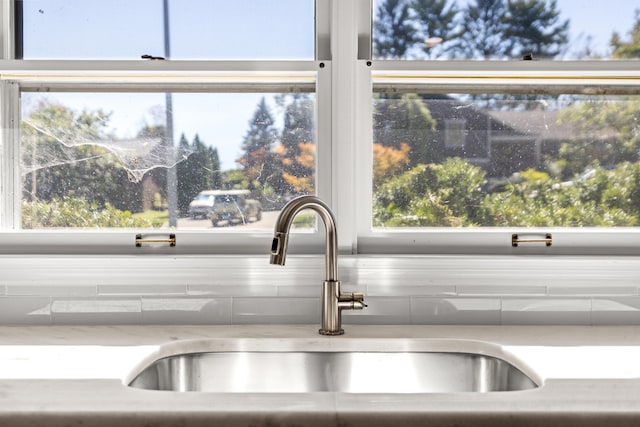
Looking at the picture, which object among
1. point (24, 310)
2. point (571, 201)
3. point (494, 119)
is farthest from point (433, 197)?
point (24, 310)

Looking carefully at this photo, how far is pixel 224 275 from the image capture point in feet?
5.51

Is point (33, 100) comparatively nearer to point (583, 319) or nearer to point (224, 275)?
point (224, 275)

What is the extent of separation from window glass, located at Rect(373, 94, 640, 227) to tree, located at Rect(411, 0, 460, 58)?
6.0 inches

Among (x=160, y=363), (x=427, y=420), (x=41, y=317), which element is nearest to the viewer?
(x=427, y=420)

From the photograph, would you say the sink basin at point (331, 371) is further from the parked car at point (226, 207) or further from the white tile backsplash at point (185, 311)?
the parked car at point (226, 207)

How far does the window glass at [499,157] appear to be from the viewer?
1.75 metres

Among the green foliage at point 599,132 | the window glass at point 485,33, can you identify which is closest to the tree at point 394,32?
the window glass at point 485,33

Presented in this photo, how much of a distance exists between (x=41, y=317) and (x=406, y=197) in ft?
3.38

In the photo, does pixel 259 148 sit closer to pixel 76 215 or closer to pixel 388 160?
pixel 388 160

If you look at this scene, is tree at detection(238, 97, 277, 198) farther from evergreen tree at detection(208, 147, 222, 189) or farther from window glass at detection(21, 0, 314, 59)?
window glass at detection(21, 0, 314, 59)

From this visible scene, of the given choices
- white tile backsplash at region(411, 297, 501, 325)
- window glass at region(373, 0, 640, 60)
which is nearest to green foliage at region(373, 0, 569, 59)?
window glass at region(373, 0, 640, 60)

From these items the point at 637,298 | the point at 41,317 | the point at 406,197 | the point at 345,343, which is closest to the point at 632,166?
the point at 637,298

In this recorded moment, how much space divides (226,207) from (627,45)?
1.20 meters

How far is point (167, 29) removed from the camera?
1761 mm
